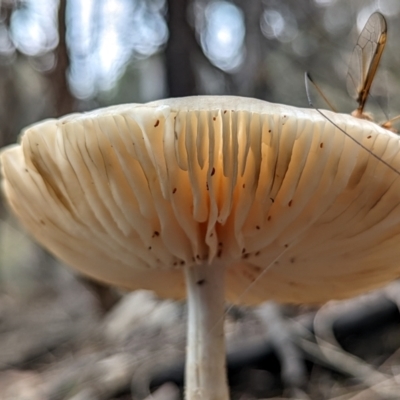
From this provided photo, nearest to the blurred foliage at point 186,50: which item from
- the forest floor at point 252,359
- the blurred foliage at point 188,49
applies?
the blurred foliage at point 188,49

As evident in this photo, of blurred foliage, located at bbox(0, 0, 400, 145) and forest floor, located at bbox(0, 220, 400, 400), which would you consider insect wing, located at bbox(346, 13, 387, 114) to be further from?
blurred foliage, located at bbox(0, 0, 400, 145)

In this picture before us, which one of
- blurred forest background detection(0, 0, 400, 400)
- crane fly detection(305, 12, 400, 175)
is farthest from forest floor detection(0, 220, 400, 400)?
crane fly detection(305, 12, 400, 175)

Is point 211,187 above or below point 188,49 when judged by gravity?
below

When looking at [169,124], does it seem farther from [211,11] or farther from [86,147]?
[211,11]

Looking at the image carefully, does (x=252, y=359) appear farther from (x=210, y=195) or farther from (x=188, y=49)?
(x=188, y=49)

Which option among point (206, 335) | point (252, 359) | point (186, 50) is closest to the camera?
point (206, 335)

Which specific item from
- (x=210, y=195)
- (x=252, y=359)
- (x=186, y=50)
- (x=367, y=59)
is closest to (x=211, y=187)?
(x=210, y=195)

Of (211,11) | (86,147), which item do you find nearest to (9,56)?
(211,11)
